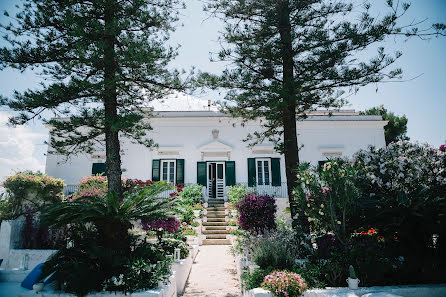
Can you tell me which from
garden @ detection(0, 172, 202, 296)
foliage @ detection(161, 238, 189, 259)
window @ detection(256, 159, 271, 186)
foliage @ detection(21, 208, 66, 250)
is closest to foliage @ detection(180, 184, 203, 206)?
window @ detection(256, 159, 271, 186)

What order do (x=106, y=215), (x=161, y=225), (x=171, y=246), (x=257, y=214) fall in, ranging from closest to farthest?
Answer: (x=106, y=215) < (x=161, y=225) < (x=171, y=246) < (x=257, y=214)

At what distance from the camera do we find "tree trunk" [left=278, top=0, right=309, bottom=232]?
24.3 ft

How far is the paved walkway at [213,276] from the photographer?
6035 mm

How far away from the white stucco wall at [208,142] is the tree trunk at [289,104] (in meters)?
8.72

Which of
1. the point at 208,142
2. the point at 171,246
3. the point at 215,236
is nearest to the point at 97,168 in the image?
the point at 208,142

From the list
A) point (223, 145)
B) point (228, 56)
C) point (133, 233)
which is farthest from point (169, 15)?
point (223, 145)

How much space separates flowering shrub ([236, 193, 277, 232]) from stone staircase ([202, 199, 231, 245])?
343cm

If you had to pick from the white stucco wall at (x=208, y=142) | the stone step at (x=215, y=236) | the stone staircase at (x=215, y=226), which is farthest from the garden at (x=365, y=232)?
→ the white stucco wall at (x=208, y=142)

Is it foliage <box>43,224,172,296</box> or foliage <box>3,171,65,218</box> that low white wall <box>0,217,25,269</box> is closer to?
foliage <box>3,171,65,218</box>

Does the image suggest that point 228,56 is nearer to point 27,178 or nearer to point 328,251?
point 328,251

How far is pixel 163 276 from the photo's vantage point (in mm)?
4891

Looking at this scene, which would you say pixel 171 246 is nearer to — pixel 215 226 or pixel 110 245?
pixel 110 245

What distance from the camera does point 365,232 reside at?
6992mm

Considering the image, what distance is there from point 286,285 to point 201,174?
12.4 m
